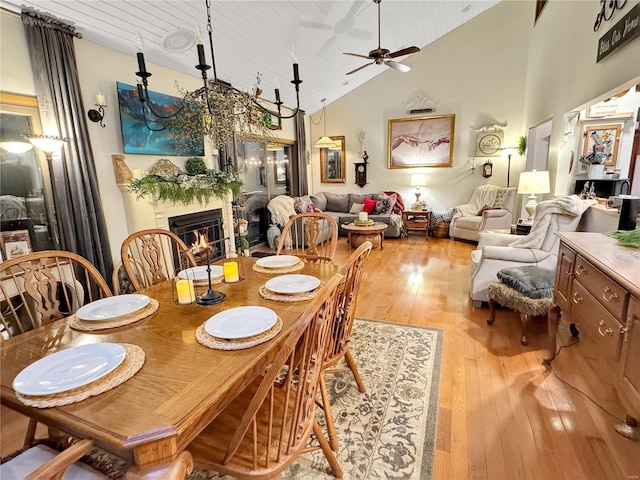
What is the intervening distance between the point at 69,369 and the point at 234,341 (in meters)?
0.47

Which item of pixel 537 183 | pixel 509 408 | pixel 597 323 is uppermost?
pixel 537 183

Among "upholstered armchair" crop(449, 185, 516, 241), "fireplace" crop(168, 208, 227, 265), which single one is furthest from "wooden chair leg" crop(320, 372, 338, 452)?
"upholstered armchair" crop(449, 185, 516, 241)

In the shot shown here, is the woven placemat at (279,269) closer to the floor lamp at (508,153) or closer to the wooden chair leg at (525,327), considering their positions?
the wooden chair leg at (525,327)

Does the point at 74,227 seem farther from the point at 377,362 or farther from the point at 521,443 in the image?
the point at 521,443

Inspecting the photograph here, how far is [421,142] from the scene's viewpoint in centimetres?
669

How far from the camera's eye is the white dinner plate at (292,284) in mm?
1508

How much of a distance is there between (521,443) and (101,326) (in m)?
1.95

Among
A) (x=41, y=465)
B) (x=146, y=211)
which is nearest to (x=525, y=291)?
(x=41, y=465)

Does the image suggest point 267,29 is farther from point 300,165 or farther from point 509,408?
point 509,408

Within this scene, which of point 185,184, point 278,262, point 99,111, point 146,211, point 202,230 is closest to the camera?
point 278,262

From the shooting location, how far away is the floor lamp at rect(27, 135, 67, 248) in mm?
2352

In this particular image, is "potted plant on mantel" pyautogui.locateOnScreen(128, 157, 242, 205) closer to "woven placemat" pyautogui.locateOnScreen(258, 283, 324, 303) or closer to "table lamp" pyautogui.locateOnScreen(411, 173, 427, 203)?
"woven placemat" pyautogui.locateOnScreen(258, 283, 324, 303)

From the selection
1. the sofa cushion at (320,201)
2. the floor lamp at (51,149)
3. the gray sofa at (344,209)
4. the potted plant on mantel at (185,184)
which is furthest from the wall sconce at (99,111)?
the sofa cushion at (320,201)

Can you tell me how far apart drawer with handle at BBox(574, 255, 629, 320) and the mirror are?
6.02 m
